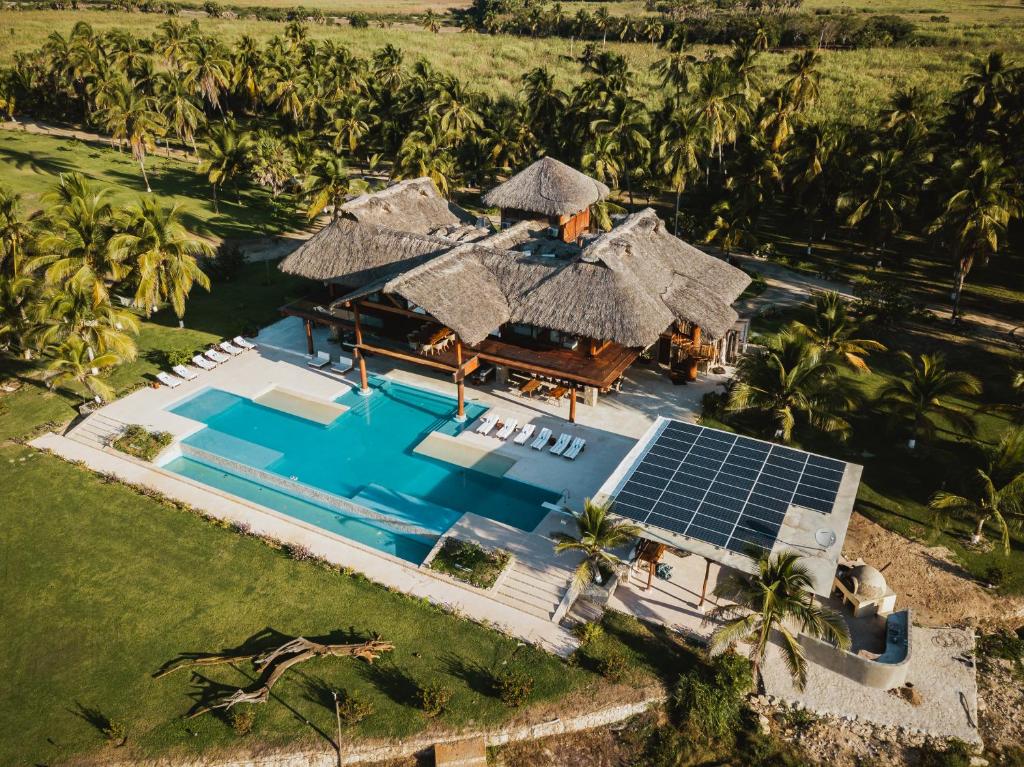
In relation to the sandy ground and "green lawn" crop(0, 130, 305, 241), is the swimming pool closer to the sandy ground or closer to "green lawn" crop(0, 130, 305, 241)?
the sandy ground

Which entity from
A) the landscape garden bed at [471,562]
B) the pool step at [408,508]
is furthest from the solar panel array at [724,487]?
the pool step at [408,508]

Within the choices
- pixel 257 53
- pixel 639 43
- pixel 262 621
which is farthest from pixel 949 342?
pixel 639 43

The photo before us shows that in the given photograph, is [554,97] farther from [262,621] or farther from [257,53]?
[262,621]

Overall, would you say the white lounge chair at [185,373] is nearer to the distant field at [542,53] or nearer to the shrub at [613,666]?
the shrub at [613,666]

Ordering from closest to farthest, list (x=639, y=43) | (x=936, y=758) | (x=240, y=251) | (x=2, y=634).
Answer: (x=936, y=758)
(x=2, y=634)
(x=240, y=251)
(x=639, y=43)

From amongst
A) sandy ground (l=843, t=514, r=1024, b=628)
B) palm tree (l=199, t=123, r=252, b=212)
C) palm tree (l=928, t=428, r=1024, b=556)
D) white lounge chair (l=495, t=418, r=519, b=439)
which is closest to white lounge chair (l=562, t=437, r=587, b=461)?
white lounge chair (l=495, t=418, r=519, b=439)

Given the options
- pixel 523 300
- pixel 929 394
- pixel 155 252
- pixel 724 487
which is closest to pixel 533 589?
pixel 724 487

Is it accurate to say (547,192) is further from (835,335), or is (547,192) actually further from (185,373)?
→ (185,373)
